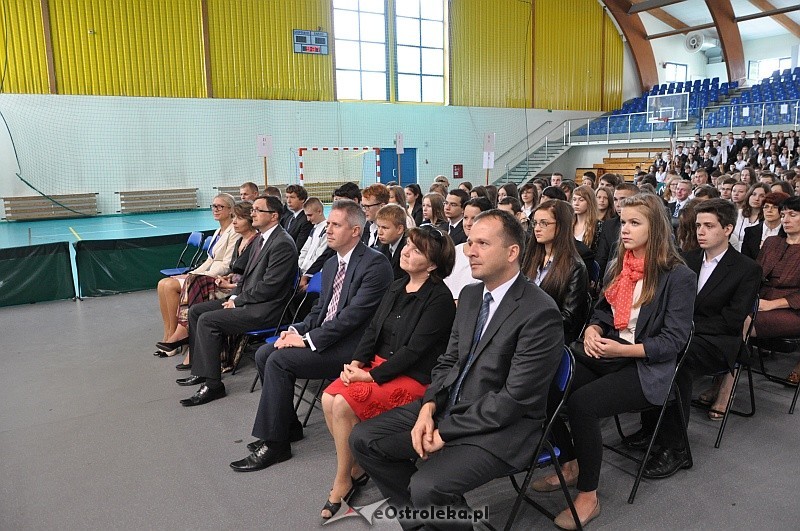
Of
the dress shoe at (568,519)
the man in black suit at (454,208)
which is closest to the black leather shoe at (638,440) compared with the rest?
the dress shoe at (568,519)

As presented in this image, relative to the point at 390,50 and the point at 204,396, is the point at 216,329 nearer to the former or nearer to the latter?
the point at 204,396

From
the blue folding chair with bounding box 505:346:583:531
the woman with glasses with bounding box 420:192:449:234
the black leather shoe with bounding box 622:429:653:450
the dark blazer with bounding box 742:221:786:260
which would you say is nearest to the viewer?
the blue folding chair with bounding box 505:346:583:531

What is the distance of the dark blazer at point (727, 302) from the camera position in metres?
3.28

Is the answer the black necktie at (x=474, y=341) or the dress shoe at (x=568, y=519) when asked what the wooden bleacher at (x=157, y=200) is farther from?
the dress shoe at (x=568, y=519)

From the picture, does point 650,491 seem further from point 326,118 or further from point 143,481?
point 326,118

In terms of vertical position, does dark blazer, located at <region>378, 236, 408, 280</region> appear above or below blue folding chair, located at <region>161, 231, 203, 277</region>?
above

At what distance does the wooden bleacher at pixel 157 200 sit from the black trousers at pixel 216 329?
13.6 m

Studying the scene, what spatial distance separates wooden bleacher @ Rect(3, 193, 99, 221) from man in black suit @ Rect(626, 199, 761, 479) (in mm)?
16176

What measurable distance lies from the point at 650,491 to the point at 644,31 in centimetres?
2456

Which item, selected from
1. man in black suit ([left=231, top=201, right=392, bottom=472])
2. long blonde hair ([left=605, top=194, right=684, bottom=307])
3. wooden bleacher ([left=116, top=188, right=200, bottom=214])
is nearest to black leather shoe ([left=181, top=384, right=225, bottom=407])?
man in black suit ([left=231, top=201, right=392, bottom=472])

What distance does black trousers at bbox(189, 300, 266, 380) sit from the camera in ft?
14.1

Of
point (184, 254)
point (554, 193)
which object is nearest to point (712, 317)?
point (554, 193)

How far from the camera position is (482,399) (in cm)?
232

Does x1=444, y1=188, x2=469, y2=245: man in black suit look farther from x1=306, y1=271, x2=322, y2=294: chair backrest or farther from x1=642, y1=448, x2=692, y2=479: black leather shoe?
x1=642, y1=448, x2=692, y2=479: black leather shoe
